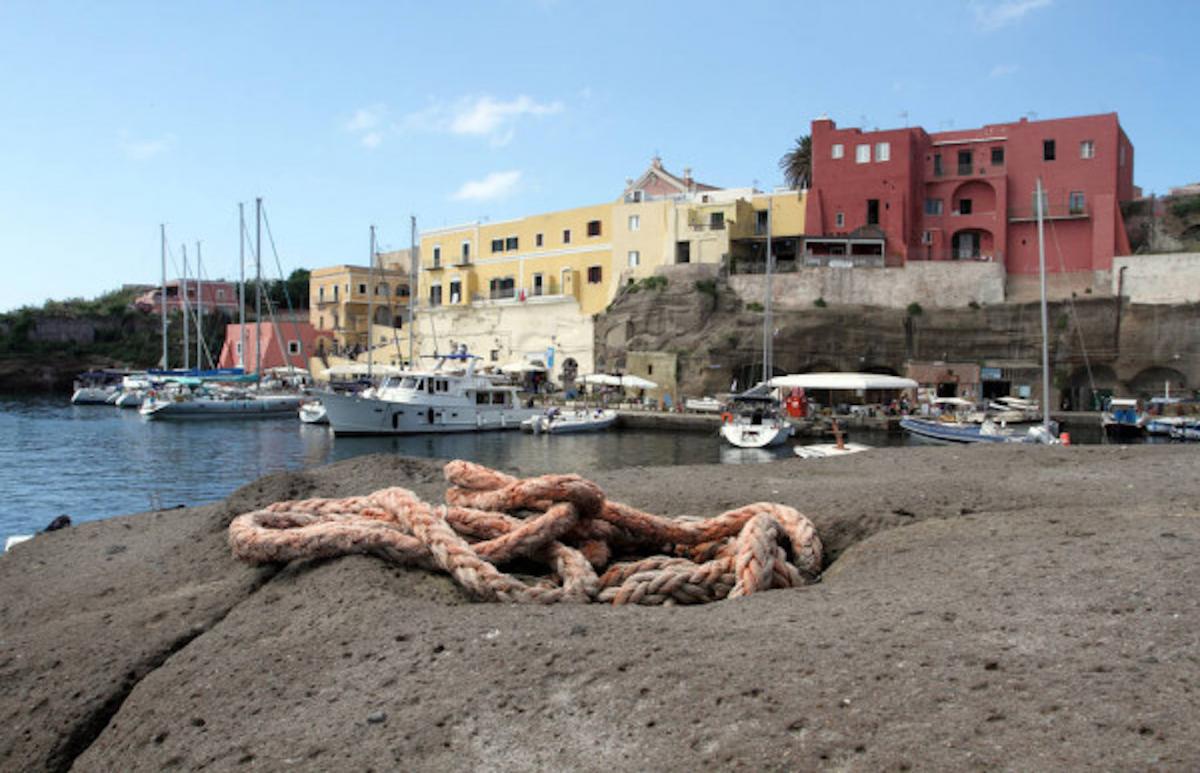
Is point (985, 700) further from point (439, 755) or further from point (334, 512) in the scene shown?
point (334, 512)

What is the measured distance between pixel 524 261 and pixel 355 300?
740 inches

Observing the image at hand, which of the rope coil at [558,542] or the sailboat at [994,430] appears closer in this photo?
the rope coil at [558,542]

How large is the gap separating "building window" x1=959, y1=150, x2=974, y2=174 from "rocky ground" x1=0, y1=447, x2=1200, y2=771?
46.6m

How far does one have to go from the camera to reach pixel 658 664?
3486 millimetres

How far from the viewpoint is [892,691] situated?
3.12m

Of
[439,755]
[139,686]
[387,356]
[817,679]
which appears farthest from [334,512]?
[387,356]

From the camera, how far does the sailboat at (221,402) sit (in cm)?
4666

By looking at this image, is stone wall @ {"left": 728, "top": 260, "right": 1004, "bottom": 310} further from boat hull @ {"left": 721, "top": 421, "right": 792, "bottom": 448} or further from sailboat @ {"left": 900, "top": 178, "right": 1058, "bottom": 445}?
boat hull @ {"left": 721, "top": 421, "right": 792, "bottom": 448}

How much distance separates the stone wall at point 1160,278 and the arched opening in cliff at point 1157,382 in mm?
3318

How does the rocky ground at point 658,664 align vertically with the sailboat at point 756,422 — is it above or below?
above

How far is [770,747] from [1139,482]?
5.62 metres

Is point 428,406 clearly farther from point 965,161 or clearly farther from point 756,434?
point 965,161

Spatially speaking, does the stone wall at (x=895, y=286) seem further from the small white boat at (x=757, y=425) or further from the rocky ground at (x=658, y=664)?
the rocky ground at (x=658, y=664)

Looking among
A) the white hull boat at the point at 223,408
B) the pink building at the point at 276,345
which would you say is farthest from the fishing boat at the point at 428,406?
the pink building at the point at 276,345
